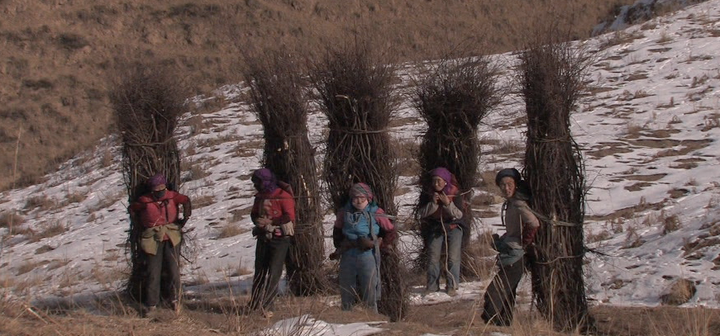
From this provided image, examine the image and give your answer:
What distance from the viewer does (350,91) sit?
7.41 meters

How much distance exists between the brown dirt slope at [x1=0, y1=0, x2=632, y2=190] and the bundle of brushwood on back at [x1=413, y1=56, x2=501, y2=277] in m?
15.9

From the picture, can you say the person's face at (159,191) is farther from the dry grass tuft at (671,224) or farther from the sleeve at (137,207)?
the dry grass tuft at (671,224)

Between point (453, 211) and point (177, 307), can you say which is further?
point (453, 211)

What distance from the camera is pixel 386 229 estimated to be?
7168mm

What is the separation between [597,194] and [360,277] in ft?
18.5

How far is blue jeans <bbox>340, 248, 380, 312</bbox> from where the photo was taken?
6.95 meters

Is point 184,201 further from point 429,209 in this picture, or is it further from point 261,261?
point 429,209

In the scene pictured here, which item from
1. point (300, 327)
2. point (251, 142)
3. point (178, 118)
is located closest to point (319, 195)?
point (178, 118)

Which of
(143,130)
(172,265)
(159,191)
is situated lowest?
(172,265)

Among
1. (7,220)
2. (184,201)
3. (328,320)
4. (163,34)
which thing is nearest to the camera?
(328,320)

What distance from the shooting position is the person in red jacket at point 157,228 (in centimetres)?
778

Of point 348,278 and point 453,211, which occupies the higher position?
point 453,211

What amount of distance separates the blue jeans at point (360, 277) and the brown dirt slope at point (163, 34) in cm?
1749

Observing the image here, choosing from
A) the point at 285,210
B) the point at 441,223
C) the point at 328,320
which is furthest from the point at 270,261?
the point at 328,320
